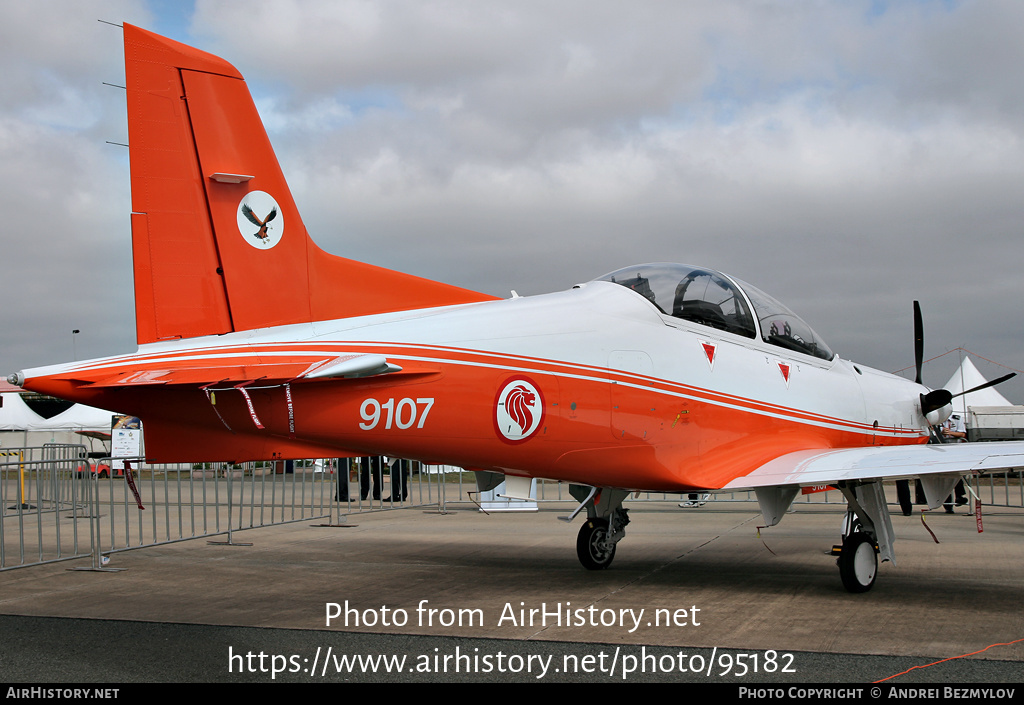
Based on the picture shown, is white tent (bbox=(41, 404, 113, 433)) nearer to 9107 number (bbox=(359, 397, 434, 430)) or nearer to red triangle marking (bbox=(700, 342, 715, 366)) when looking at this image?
9107 number (bbox=(359, 397, 434, 430))

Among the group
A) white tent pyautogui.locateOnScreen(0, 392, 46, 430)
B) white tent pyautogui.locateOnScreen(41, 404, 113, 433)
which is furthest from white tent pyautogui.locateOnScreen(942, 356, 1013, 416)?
white tent pyautogui.locateOnScreen(0, 392, 46, 430)

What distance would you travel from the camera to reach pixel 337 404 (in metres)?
6.20

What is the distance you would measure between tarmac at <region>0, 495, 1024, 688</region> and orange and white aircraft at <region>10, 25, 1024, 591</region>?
42.2 inches

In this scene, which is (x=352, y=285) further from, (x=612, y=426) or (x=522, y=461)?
(x=612, y=426)

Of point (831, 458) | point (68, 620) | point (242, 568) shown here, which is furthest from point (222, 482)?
point (831, 458)

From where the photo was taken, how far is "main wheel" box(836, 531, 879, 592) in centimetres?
748

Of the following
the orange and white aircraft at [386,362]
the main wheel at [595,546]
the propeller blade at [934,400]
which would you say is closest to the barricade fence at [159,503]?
the main wheel at [595,546]

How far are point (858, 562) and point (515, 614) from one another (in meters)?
3.28

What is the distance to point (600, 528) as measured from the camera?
8.88 metres

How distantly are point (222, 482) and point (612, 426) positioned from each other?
68.7 ft

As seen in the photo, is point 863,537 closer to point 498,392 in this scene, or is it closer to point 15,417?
point 498,392

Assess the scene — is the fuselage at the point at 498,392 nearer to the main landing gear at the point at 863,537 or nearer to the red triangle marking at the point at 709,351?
the red triangle marking at the point at 709,351

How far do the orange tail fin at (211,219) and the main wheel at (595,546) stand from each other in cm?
359
